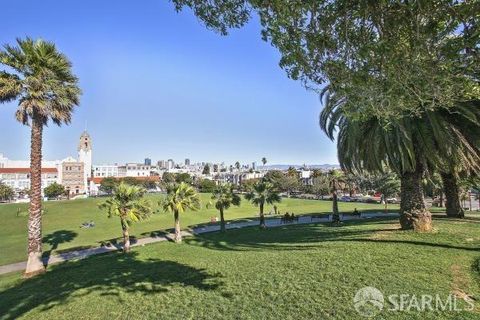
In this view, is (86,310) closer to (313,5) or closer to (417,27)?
(313,5)

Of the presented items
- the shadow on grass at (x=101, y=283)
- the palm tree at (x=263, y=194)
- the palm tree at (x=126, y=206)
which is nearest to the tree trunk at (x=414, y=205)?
the shadow on grass at (x=101, y=283)

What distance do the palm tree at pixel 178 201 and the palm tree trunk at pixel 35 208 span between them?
12063mm

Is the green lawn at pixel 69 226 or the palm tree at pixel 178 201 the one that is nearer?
the palm tree at pixel 178 201

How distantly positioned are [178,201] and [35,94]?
49.9 ft

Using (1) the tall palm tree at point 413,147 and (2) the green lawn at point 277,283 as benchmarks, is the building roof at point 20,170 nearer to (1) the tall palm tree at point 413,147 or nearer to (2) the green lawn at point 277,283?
(2) the green lawn at point 277,283

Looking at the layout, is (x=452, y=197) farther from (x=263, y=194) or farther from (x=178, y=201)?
(x=178, y=201)

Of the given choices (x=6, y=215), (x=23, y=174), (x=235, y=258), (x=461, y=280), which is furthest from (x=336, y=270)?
(x=23, y=174)

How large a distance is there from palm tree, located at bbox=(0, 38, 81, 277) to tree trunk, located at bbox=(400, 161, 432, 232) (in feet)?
67.6

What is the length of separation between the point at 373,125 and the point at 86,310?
15638 mm

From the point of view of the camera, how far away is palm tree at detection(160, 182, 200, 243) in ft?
106

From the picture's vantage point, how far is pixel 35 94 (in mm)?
21156

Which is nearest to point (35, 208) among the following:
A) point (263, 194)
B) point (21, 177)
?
point (263, 194)

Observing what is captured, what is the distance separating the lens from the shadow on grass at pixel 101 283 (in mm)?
13109

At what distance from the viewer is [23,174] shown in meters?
151
